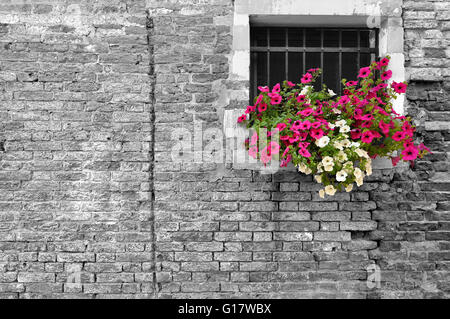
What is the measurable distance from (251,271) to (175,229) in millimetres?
747

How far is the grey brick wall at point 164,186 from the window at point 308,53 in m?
0.32

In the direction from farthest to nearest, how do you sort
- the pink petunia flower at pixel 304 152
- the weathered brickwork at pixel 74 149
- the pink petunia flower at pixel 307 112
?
the weathered brickwork at pixel 74 149
the pink petunia flower at pixel 307 112
the pink petunia flower at pixel 304 152

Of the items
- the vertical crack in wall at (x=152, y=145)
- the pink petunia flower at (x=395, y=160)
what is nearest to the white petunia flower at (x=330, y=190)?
the pink petunia flower at (x=395, y=160)

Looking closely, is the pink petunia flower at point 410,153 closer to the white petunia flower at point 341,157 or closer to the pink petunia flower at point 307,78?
the white petunia flower at point 341,157

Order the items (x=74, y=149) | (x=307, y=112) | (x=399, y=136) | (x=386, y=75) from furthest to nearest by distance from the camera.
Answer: (x=74, y=149), (x=386, y=75), (x=307, y=112), (x=399, y=136)

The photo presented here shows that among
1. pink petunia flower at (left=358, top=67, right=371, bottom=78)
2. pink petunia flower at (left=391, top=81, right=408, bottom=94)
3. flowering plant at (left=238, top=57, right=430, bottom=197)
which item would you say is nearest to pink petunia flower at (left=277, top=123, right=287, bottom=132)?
flowering plant at (left=238, top=57, right=430, bottom=197)

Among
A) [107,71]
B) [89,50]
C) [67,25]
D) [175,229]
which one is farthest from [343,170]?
[67,25]

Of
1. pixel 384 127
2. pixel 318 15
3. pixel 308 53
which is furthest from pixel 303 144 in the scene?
pixel 318 15

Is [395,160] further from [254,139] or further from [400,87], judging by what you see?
[254,139]

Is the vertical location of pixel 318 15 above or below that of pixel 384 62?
above

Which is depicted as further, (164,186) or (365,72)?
(164,186)

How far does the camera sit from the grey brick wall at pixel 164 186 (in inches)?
134

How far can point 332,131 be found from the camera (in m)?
3.04

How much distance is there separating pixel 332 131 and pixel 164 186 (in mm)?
1465
